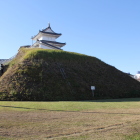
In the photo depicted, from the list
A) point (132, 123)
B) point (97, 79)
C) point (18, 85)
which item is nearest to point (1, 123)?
point (132, 123)

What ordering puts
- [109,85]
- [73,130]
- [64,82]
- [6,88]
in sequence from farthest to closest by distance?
[109,85]
[64,82]
[6,88]
[73,130]

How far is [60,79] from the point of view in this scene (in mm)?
18438

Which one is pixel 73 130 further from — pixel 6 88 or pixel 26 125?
pixel 6 88

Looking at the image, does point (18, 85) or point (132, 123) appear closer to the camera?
point (132, 123)

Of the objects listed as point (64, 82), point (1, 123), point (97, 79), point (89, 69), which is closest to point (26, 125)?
point (1, 123)

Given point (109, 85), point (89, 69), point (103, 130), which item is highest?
point (89, 69)

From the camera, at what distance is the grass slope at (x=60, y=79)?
52.6 ft

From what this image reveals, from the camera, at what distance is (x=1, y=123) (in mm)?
6039

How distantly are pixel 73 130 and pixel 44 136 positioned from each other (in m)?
0.98

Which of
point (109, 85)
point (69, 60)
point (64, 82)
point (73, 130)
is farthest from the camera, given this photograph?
point (69, 60)

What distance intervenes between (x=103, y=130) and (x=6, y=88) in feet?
41.9

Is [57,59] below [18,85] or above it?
above

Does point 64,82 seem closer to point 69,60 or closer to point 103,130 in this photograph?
point 69,60

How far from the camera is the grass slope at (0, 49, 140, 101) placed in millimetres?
16047
